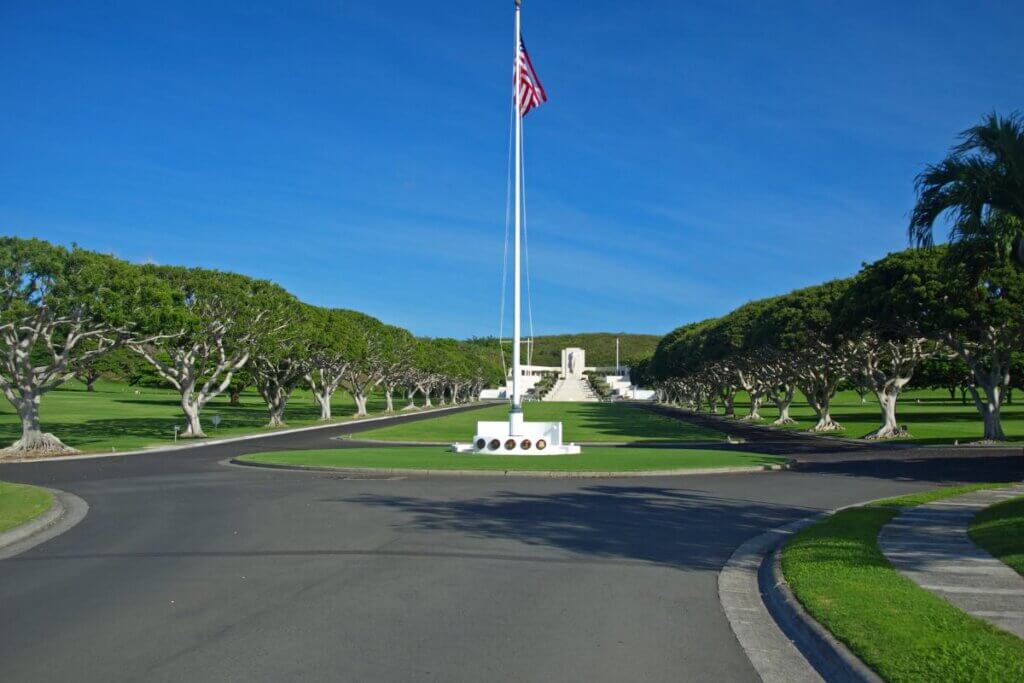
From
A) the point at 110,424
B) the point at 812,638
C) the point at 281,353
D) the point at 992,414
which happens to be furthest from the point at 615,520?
the point at 110,424

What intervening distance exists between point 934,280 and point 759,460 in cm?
1434

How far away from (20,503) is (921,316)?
116 feet

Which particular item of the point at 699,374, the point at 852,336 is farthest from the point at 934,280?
the point at 699,374

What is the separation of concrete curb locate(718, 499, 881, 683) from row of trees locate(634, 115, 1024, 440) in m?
7.51

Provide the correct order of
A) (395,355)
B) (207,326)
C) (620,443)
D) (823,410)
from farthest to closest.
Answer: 1. (395,355)
2. (823,410)
3. (207,326)
4. (620,443)

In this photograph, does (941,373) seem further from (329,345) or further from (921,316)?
(329,345)

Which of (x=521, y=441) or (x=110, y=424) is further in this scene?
(x=110, y=424)

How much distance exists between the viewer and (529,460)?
1129 inches

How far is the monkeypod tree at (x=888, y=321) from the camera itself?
1486 inches

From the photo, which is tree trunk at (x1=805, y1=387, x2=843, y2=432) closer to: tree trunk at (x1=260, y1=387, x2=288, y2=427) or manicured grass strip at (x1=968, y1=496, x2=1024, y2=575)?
tree trunk at (x1=260, y1=387, x2=288, y2=427)

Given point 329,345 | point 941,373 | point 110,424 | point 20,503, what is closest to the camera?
point 20,503

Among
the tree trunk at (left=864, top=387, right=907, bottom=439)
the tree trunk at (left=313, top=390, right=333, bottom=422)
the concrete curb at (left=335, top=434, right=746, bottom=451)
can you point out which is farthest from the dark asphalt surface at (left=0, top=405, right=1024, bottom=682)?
the tree trunk at (left=313, top=390, right=333, bottom=422)

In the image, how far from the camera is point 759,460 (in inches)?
1121

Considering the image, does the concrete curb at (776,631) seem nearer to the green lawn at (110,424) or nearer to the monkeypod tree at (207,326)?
the green lawn at (110,424)
